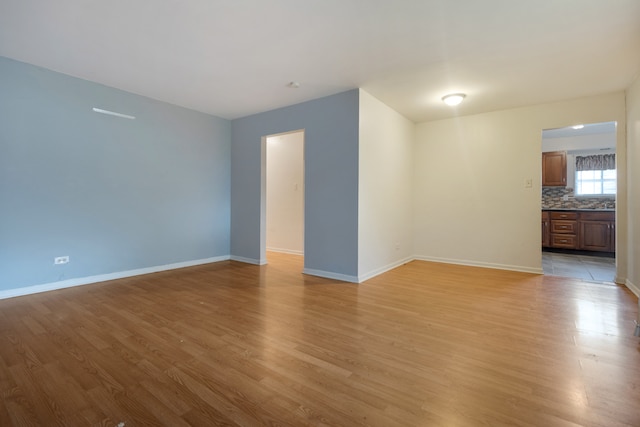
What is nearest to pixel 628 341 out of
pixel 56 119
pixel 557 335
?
pixel 557 335

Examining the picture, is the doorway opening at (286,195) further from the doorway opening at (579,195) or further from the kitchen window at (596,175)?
the kitchen window at (596,175)

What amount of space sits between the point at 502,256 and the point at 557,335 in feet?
8.82

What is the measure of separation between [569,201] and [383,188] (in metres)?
5.16

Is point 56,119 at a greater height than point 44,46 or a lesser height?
lesser

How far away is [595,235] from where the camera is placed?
582 cm

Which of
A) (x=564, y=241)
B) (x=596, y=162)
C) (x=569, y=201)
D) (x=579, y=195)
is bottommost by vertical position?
(x=564, y=241)

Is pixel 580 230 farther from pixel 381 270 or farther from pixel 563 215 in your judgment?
pixel 381 270

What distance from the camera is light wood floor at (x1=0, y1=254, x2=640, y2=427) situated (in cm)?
145

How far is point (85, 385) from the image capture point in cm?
166

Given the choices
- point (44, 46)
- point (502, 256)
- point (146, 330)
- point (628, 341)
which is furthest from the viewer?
point (502, 256)

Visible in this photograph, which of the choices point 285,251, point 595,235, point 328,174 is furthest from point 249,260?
point 595,235

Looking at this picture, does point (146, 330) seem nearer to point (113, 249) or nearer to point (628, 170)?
point (113, 249)

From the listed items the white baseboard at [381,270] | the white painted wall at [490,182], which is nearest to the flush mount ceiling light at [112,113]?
A: the white baseboard at [381,270]

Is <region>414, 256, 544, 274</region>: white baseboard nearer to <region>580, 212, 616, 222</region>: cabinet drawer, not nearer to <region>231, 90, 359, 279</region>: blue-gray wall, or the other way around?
<region>231, 90, 359, 279</region>: blue-gray wall
